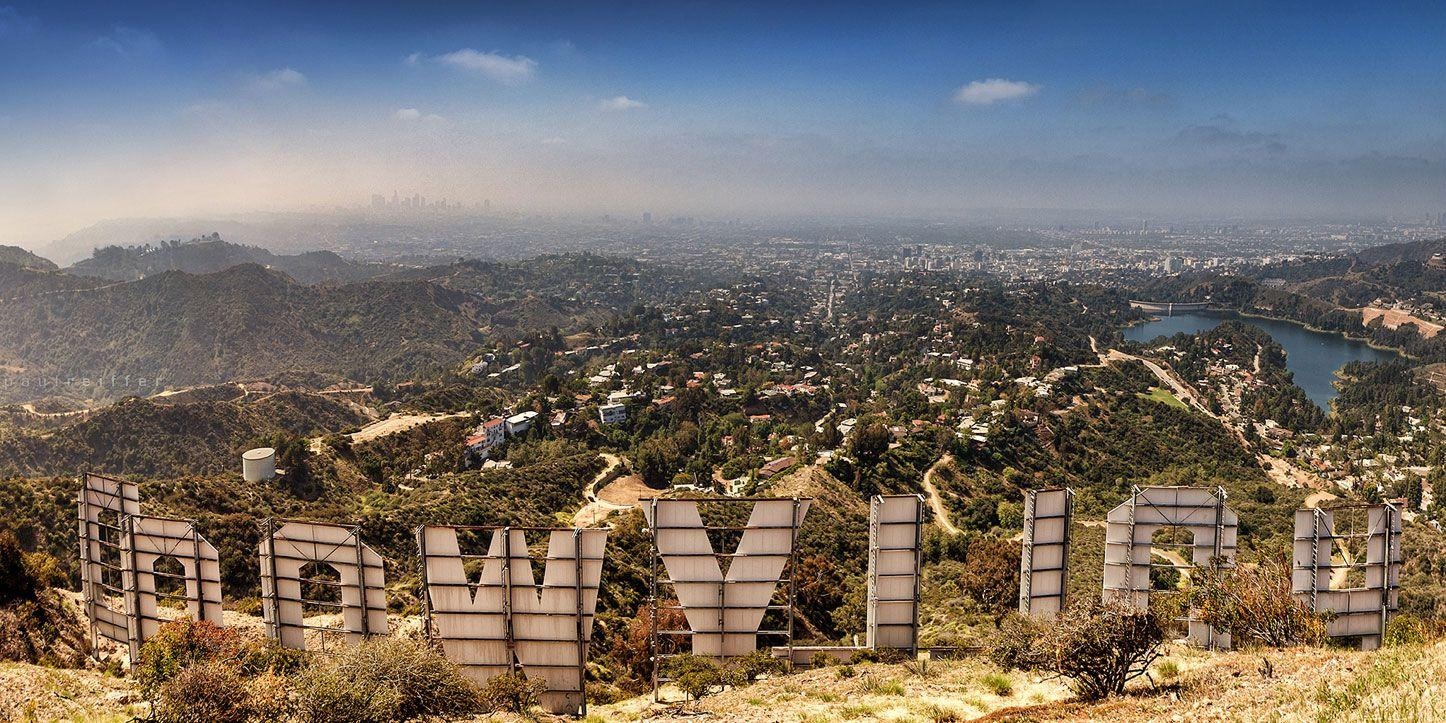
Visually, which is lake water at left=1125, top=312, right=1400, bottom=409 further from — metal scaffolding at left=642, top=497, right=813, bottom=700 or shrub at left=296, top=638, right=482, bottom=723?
shrub at left=296, top=638, right=482, bottom=723

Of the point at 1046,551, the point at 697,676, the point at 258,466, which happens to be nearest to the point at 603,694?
the point at 697,676

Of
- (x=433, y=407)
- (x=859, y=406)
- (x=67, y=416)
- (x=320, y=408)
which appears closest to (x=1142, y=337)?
(x=859, y=406)

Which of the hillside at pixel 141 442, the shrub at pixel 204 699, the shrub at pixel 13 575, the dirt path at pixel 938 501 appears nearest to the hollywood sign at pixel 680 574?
the shrub at pixel 204 699

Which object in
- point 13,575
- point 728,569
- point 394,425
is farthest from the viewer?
point 394,425

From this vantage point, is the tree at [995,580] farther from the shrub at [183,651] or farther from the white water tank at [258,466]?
the white water tank at [258,466]

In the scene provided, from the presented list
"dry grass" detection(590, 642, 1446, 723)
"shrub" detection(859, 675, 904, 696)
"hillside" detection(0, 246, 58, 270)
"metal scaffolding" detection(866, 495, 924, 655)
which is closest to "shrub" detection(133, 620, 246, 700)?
"dry grass" detection(590, 642, 1446, 723)

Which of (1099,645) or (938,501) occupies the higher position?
(1099,645)

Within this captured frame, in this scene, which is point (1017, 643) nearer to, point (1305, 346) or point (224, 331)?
point (224, 331)
